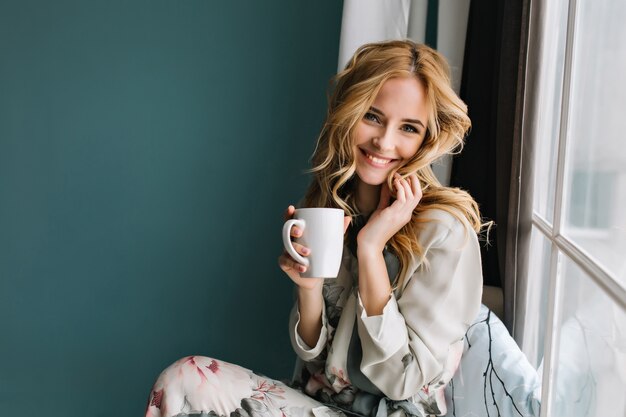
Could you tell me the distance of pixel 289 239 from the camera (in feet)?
3.49

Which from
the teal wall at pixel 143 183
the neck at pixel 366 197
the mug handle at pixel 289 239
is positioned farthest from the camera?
the teal wall at pixel 143 183

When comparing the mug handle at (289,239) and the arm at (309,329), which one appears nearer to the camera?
the mug handle at (289,239)

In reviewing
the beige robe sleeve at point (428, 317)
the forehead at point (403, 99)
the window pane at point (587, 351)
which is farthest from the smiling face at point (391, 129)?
the window pane at point (587, 351)

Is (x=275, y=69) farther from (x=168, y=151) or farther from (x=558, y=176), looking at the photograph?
(x=558, y=176)

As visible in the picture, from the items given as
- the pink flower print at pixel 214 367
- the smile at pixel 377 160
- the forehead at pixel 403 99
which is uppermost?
the forehead at pixel 403 99

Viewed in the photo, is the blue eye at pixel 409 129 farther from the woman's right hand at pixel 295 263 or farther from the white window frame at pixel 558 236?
the woman's right hand at pixel 295 263

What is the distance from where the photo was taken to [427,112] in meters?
1.36

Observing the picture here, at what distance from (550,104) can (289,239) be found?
2.19 ft

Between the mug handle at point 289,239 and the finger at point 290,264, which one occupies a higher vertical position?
the mug handle at point 289,239

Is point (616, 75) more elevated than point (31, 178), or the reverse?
point (616, 75)

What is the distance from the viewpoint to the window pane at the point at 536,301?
4.65ft

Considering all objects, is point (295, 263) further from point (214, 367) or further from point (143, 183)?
point (143, 183)

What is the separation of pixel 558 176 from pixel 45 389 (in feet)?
5.85

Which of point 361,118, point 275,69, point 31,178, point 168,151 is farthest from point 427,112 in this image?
point 31,178
